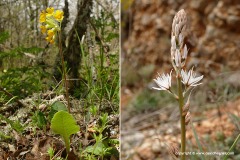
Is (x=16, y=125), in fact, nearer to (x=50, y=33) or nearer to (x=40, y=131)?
(x=40, y=131)

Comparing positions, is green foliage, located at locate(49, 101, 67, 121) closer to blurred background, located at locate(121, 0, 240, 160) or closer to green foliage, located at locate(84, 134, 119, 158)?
green foliage, located at locate(84, 134, 119, 158)

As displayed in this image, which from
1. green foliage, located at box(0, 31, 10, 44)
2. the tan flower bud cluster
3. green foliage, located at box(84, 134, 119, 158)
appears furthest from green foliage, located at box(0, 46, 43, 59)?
the tan flower bud cluster

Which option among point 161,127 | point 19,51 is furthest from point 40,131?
point 161,127

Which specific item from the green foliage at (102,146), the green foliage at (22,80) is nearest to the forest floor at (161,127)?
the green foliage at (102,146)

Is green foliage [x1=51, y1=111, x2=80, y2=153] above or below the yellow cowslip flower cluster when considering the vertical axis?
below

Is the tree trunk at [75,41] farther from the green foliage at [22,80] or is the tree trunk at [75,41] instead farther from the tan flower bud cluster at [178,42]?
the tan flower bud cluster at [178,42]
